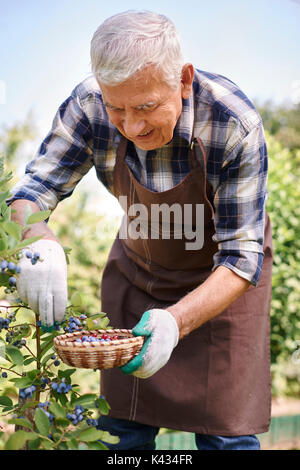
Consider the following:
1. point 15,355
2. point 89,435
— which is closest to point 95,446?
point 89,435

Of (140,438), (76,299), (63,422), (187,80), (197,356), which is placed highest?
(187,80)

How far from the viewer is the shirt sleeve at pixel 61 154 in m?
1.88

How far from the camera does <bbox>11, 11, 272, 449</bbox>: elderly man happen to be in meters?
1.48

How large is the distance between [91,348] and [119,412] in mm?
934

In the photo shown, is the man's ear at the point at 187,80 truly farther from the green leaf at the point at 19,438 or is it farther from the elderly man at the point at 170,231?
the green leaf at the point at 19,438

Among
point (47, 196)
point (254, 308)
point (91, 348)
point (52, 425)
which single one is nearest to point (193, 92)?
point (47, 196)

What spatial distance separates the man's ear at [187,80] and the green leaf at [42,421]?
3.47 ft

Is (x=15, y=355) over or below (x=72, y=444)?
over

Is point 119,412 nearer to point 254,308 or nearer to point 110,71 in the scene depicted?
point 254,308

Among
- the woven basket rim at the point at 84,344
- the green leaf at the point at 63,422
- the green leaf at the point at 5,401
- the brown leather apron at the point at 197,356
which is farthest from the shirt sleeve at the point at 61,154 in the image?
the green leaf at the point at 63,422

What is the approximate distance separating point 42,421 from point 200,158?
1.01 m

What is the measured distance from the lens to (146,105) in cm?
150

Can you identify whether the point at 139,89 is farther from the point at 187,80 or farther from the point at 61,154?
the point at 61,154

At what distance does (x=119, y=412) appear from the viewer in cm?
208
